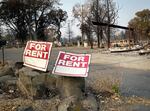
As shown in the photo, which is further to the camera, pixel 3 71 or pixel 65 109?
pixel 3 71

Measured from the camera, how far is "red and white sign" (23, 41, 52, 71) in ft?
29.1

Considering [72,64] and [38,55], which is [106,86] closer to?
[72,64]

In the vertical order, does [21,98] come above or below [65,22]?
below

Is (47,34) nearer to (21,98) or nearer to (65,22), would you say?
(65,22)

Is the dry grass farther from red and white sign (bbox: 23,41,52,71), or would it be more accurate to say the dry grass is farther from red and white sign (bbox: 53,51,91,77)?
red and white sign (bbox: 23,41,52,71)

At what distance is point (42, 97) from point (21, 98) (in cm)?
57

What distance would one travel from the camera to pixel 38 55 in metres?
9.12

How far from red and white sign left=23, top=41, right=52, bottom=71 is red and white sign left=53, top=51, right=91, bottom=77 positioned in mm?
552

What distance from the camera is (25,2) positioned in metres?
68.4

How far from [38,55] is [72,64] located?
3.96 feet

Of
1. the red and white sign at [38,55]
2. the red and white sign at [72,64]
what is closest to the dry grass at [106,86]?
the red and white sign at [72,64]

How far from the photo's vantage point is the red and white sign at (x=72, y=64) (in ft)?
26.9

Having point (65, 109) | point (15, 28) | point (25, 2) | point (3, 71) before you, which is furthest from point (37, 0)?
point (65, 109)

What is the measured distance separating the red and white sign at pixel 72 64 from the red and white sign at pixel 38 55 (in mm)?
552
